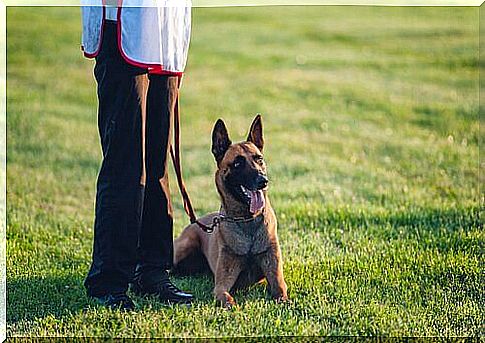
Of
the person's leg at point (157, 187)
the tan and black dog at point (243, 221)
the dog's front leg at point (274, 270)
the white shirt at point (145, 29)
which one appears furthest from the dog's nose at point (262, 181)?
the white shirt at point (145, 29)

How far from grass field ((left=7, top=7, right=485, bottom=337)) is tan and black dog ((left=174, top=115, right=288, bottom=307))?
0.42 feet

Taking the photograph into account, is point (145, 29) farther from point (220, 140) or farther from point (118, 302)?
point (118, 302)

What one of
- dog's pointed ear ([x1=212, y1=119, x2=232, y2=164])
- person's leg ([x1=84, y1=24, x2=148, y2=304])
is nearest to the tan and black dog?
dog's pointed ear ([x1=212, y1=119, x2=232, y2=164])

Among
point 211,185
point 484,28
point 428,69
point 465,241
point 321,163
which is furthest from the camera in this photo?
point 428,69

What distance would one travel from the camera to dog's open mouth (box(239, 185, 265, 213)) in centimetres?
434

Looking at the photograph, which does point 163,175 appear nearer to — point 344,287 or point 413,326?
point 344,287

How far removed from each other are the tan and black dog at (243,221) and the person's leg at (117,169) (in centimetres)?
42

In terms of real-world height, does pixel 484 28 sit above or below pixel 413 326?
above

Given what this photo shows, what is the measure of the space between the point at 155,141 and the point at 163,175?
0.65ft

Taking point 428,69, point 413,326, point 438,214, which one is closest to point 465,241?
point 438,214

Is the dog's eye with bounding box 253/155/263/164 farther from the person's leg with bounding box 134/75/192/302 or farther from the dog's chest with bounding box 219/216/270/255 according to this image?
the person's leg with bounding box 134/75/192/302

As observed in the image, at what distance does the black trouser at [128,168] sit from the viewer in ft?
13.7

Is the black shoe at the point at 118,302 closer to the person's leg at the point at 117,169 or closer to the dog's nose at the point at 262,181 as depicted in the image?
the person's leg at the point at 117,169

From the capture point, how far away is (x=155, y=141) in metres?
4.51
